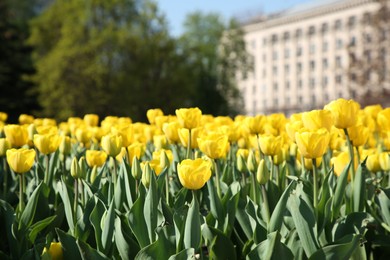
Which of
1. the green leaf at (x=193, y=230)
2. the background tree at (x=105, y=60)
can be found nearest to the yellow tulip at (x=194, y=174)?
the green leaf at (x=193, y=230)

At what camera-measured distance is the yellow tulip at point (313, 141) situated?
204 cm

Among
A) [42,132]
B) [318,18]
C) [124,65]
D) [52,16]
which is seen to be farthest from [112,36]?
[318,18]

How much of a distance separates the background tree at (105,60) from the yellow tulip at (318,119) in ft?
86.6

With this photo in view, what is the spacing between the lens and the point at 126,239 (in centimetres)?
187

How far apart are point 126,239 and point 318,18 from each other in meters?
76.3

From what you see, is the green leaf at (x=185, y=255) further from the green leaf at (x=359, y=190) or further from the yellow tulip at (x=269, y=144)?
the yellow tulip at (x=269, y=144)

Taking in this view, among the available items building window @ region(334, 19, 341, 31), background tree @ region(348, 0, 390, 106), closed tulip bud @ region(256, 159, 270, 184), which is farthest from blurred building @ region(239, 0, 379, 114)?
closed tulip bud @ region(256, 159, 270, 184)

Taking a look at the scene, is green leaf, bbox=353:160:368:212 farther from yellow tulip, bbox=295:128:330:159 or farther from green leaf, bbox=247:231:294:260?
green leaf, bbox=247:231:294:260

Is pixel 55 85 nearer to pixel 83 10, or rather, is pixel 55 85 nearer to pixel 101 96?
pixel 101 96

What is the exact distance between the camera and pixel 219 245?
6.20 feet

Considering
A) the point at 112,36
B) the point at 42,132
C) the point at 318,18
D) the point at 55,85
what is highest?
the point at 318,18

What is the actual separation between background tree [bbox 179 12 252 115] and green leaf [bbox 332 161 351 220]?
35.7 meters

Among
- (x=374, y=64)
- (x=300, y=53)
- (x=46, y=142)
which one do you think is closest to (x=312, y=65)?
(x=300, y=53)

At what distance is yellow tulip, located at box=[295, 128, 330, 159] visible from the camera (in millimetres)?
2045
